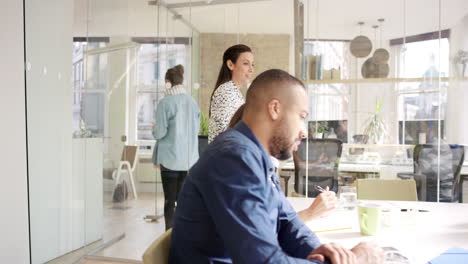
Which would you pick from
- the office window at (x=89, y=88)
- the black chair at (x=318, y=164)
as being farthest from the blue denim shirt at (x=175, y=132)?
the black chair at (x=318, y=164)

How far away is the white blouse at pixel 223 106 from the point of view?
8.80 feet


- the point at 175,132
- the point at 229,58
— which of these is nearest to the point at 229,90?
the point at 229,58

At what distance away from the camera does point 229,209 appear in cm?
93

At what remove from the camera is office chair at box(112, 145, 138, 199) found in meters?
3.90

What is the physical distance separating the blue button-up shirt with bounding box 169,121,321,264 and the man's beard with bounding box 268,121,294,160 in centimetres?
7

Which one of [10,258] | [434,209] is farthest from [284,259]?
[10,258]

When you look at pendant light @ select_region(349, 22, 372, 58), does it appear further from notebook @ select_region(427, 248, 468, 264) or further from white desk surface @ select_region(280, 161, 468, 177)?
notebook @ select_region(427, 248, 468, 264)

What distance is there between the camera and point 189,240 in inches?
41.3

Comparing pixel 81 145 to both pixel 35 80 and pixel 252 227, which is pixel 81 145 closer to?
pixel 35 80

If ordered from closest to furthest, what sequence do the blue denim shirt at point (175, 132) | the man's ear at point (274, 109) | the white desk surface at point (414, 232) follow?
the man's ear at point (274, 109) < the white desk surface at point (414, 232) < the blue denim shirt at point (175, 132)

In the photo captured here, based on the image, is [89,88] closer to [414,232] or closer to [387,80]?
[387,80]

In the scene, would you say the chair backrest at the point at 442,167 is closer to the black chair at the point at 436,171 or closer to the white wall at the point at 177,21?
the black chair at the point at 436,171

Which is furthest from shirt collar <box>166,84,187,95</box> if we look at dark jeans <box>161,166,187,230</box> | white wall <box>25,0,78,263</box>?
white wall <box>25,0,78,263</box>

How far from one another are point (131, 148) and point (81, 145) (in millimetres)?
468
